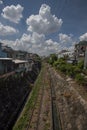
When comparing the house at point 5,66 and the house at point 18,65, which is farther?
the house at point 18,65

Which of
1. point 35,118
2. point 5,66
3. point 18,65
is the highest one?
point 5,66

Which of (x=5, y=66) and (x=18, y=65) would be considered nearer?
(x=5, y=66)

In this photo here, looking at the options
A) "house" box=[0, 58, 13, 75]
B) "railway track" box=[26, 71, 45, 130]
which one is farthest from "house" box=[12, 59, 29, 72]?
"railway track" box=[26, 71, 45, 130]

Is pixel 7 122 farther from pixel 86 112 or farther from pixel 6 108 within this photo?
pixel 86 112

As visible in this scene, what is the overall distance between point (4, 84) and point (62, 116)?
9.04m

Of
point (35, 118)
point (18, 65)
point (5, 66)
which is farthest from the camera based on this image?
point (18, 65)

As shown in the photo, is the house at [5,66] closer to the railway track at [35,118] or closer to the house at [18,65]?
the house at [18,65]

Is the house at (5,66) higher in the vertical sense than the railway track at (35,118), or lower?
higher

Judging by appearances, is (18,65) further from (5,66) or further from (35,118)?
(35,118)

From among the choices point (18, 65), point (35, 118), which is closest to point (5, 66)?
point (18, 65)

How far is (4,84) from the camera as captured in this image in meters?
23.1

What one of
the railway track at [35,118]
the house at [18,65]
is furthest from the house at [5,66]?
the railway track at [35,118]

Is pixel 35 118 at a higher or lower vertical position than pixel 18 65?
lower

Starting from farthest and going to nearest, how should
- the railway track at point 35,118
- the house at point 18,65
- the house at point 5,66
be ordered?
1. the house at point 18,65
2. the house at point 5,66
3. the railway track at point 35,118
